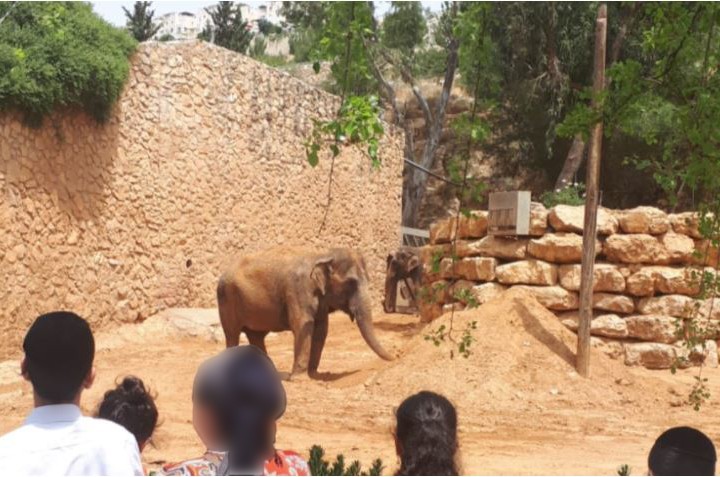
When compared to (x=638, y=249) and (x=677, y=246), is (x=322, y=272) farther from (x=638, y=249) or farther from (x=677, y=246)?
(x=677, y=246)

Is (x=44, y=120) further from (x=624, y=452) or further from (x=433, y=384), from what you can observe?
(x=624, y=452)

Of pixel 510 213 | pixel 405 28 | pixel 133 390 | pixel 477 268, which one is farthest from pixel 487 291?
pixel 405 28

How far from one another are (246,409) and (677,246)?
12007 millimetres

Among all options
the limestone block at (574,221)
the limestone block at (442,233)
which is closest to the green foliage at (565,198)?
the limestone block at (442,233)

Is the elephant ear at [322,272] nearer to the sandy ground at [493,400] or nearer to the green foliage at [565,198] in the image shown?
the sandy ground at [493,400]

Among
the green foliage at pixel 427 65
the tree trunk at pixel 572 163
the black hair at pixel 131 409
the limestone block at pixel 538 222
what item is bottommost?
the black hair at pixel 131 409

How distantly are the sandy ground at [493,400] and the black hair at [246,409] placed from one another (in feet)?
17.0

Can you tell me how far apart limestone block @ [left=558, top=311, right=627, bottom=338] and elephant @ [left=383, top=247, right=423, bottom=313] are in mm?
8340

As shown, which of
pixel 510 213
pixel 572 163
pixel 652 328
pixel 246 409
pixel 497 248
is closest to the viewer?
pixel 246 409

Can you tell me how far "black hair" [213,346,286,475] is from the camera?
110 inches

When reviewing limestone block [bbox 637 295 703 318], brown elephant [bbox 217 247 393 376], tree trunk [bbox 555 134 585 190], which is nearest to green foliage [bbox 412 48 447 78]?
tree trunk [bbox 555 134 585 190]

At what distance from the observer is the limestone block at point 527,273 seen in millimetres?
13688

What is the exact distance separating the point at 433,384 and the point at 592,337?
3.50 meters

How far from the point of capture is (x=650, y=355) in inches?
530
